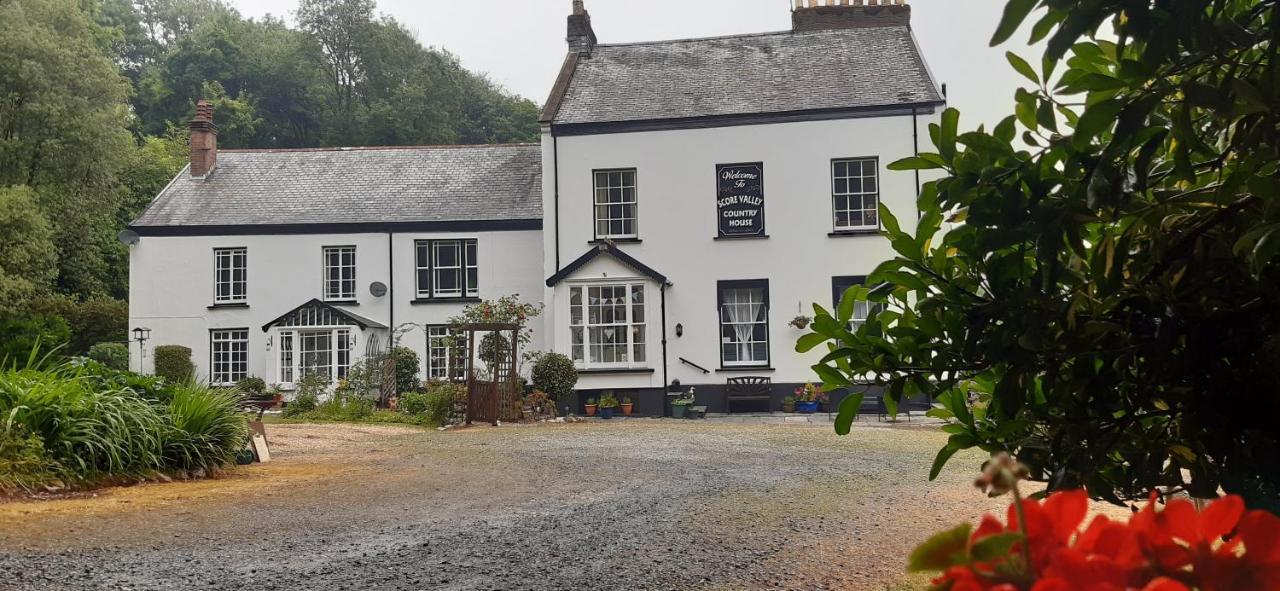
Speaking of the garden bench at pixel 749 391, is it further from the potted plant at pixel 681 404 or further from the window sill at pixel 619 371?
the window sill at pixel 619 371

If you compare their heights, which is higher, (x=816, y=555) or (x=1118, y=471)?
(x=1118, y=471)

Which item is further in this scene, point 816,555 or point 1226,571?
point 816,555

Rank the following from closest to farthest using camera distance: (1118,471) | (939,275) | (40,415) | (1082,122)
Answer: (1082,122) → (939,275) → (1118,471) → (40,415)

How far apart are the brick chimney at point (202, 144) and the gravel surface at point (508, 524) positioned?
16.9 metres

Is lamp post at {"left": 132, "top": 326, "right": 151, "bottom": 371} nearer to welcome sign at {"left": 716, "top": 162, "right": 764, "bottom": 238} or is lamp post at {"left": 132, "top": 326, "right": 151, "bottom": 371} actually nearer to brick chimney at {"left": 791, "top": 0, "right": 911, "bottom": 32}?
welcome sign at {"left": 716, "top": 162, "right": 764, "bottom": 238}

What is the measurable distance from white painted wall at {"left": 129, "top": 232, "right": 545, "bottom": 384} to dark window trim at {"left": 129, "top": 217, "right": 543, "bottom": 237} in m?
0.13

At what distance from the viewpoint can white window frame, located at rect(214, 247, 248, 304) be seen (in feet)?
80.2

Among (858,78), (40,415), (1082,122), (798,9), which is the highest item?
(798,9)

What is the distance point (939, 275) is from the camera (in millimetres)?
2090

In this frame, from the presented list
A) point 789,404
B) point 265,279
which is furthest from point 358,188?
point 789,404

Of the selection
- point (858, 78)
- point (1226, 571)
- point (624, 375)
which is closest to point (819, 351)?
point (624, 375)

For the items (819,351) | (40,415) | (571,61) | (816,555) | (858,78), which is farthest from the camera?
(571,61)

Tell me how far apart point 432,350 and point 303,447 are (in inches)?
418

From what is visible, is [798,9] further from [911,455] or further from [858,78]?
[911,455]
